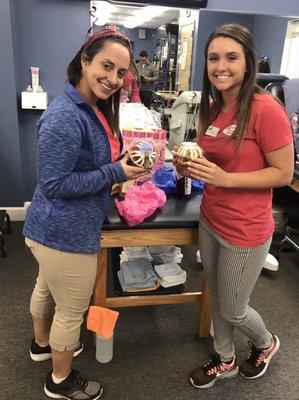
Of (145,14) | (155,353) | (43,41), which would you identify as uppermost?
(145,14)

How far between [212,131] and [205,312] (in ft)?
3.40

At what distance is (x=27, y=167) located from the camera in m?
3.16

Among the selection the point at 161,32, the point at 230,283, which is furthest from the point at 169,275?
the point at 161,32

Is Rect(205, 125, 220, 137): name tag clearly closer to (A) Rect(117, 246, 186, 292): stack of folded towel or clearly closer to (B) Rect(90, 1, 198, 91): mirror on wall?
(A) Rect(117, 246, 186, 292): stack of folded towel

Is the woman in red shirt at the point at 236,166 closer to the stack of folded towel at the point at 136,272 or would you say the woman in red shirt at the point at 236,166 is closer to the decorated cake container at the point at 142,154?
the decorated cake container at the point at 142,154

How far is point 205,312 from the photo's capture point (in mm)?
1883

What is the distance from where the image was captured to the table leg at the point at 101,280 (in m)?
→ 1.59

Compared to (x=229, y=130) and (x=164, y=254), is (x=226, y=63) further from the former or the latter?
(x=164, y=254)

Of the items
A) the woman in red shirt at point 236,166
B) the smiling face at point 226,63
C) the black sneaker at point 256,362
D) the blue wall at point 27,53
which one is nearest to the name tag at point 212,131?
the woman in red shirt at point 236,166

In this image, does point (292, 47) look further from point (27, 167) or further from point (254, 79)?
point (27, 167)

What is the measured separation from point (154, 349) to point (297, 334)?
0.84 metres

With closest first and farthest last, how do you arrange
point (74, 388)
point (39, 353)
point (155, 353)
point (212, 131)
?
point (212, 131) → point (74, 388) → point (39, 353) → point (155, 353)

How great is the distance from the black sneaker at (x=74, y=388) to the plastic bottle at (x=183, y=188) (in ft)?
3.13

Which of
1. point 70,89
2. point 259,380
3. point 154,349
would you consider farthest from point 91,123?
point 259,380
